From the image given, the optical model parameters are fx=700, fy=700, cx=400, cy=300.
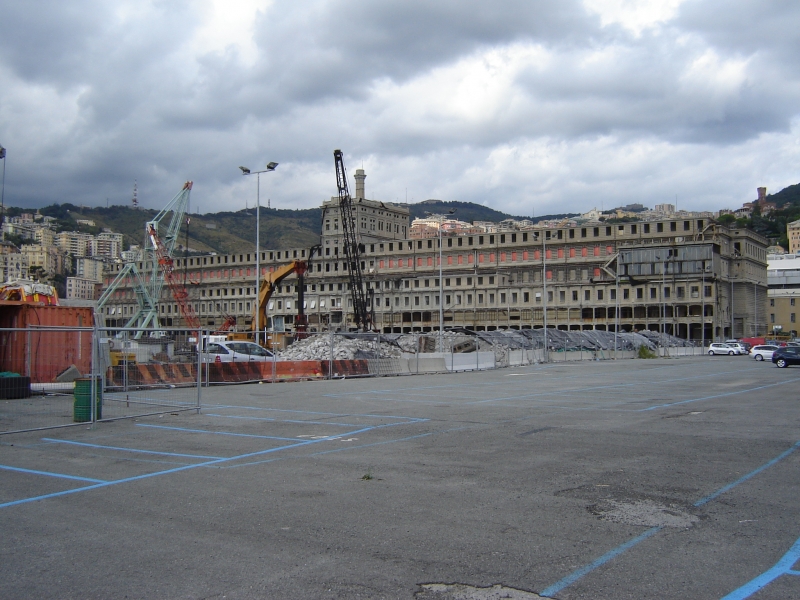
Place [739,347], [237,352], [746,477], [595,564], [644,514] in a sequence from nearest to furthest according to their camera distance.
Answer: [595,564]
[644,514]
[746,477]
[237,352]
[739,347]

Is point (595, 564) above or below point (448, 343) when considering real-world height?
below

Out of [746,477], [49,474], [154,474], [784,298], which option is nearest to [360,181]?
[784,298]

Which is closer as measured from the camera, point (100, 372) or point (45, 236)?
point (100, 372)

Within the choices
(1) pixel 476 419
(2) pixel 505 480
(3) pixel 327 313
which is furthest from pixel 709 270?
(2) pixel 505 480

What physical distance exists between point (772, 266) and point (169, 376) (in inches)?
6616

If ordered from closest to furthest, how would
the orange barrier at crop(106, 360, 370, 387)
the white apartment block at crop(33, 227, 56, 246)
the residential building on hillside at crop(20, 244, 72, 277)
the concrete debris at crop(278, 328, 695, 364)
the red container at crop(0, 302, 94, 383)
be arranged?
the red container at crop(0, 302, 94, 383), the orange barrier at crop(106, 360, 370, 387), the concrete debris at crop(278, 328, 695, 364), the residential building on hillside at crop(20, 244, 72, 277), the white apartment block at crop(33, 227, 56, 246)

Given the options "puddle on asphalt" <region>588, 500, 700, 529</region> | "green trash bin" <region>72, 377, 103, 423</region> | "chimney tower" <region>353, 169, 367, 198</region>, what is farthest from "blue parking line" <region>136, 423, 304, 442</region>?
"chimney tower" <region>353, 169, 367, 198</region>

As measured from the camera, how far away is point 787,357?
45.2 meters

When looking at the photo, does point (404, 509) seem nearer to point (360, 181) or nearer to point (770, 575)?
point (770, 575)

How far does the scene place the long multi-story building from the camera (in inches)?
4250

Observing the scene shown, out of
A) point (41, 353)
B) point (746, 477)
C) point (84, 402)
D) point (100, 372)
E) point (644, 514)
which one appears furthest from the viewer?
point (41, 353)

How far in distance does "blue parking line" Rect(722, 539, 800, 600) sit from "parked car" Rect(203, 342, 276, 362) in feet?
93.9

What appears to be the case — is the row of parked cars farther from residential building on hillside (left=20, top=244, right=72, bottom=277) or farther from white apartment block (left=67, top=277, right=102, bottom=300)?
white apartment block (left=67, top=277, right=102, bottom=300)

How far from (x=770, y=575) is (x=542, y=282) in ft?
376
